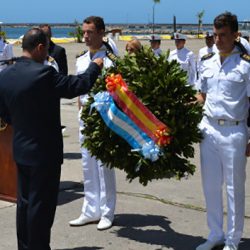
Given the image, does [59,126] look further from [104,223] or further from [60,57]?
[60,57]

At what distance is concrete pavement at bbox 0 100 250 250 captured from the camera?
5.65 meters

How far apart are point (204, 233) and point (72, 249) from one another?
4.25ft

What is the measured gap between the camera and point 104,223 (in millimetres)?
6098

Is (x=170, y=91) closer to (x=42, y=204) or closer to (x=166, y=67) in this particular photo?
(x=166, y=67)

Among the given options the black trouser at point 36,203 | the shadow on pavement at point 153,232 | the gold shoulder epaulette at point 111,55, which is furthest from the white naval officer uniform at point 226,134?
the black trouser at point 36,203

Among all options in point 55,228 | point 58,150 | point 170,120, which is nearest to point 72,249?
point 55,228

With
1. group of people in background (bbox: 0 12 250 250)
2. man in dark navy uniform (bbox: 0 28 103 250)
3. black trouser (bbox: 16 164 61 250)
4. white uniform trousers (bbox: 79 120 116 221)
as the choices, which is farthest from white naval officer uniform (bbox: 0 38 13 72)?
black trouser (bbox: 16 164 61 250)

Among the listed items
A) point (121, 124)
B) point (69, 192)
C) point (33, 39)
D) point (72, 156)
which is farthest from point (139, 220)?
point (72, 156)

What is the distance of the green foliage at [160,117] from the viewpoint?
490 cm

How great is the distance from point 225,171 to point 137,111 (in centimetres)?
92

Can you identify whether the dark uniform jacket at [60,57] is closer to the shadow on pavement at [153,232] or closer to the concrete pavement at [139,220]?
the concrete pavement at [139,220]

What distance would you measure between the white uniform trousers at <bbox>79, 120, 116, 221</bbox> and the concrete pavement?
165mm

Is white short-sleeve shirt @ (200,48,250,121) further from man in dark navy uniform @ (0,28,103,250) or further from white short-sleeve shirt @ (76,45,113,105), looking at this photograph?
white short-sleeve shirt @ (76,45,113,105)

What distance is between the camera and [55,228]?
6.09m
